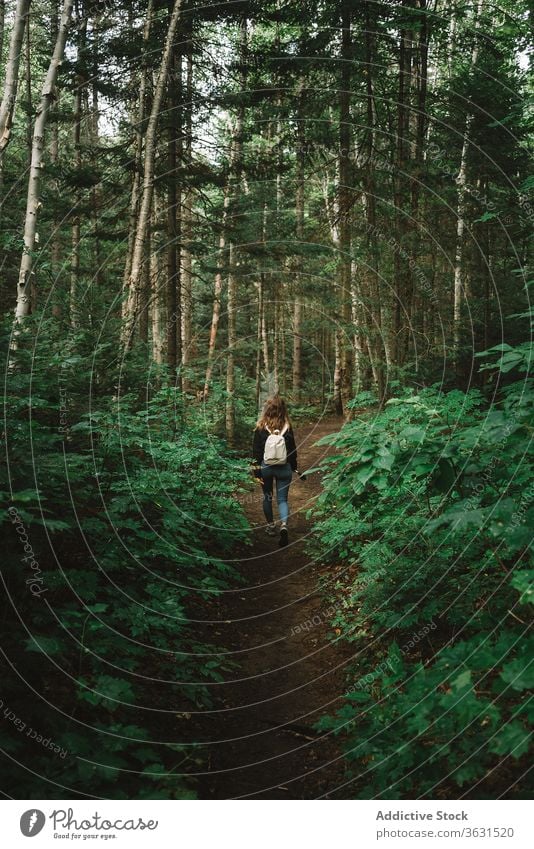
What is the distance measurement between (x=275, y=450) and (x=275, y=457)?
126mm

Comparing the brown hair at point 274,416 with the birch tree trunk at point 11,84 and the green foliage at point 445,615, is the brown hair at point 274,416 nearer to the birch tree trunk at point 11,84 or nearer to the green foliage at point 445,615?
the green foliage at point 445,615

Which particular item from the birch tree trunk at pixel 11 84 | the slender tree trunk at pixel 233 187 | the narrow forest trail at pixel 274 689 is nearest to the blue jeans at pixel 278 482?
the narrow forest trail at pixel 274 689

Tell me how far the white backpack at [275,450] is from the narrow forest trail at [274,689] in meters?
1.58

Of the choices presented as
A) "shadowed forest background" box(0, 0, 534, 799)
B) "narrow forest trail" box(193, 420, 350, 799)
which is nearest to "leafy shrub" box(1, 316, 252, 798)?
"shadowed forest background" box(0, 0, 534, 799)

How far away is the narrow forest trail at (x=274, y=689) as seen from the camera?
3.74m

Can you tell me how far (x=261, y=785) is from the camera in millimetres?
3678

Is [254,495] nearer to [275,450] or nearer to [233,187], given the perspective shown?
[275,450]

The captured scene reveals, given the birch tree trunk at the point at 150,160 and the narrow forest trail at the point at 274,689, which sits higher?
the birch tree trunk at the point at 150,160

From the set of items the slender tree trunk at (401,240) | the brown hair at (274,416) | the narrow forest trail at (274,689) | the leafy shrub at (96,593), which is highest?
the slender tree trunk at (401,240)

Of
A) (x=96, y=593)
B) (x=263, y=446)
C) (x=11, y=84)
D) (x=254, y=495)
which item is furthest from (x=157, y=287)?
(x=96, y=593)

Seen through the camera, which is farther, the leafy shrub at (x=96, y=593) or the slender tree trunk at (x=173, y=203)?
the slender tree trunk at (x=173, y=203)

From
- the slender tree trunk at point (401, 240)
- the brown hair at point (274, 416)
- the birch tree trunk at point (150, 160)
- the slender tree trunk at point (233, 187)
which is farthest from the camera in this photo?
the slender tree trunk at point (233, 187)

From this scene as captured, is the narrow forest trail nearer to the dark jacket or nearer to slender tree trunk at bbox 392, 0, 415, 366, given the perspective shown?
the dark jacket

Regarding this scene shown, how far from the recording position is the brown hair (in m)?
9.09
